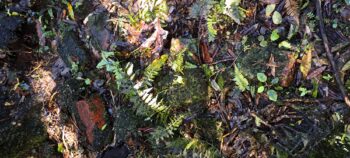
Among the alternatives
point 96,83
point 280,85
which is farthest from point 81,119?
point 280,85

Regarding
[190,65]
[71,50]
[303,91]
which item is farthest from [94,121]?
[303,91]

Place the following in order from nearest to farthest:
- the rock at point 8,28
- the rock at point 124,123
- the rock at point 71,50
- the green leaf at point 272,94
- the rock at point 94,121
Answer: the green leaf at point 272,94 → the rock at point 124,123 → the rock at point 94,121 → the rock at point 71,50 → the rock at point 8,28

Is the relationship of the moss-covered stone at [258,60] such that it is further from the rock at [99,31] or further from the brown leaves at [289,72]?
the rock at [99,31]

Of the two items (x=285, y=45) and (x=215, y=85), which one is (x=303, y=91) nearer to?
(x=285, y=45)

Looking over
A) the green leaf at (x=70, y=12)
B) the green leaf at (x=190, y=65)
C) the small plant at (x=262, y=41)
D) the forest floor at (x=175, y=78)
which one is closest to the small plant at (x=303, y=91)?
the forest floor at (x=175, y=78)

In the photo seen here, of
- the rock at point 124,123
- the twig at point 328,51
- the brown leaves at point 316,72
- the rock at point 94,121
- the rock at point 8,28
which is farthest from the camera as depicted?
the rock at point 8,28
